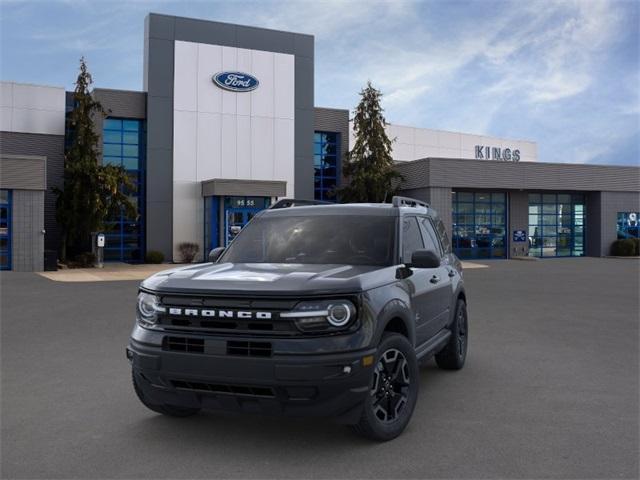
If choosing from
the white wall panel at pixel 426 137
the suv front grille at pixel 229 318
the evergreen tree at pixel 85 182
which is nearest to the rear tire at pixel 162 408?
the suv front grille at pixel 229 318

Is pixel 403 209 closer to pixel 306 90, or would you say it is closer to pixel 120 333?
pixel 120 333

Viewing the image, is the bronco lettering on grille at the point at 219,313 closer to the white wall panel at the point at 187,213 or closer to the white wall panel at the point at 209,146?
the white wall panel at the point at 187,213

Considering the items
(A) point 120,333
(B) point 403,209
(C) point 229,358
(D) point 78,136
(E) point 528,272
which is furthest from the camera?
(D) point 78,136

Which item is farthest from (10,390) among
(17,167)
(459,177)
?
(459,177)

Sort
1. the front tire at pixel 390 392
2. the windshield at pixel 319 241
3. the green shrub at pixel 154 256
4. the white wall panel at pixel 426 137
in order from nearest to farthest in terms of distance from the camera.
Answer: the front tire at pixel 390 392 → the windshield at pixel 319 241 → the green shrub at pixel 154 256 → the white wall panel at pixel 426 137

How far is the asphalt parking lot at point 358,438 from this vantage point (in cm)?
430

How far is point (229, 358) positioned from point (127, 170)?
95.2ft

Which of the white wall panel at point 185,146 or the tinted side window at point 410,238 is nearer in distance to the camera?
the tinted side window at point 410,238

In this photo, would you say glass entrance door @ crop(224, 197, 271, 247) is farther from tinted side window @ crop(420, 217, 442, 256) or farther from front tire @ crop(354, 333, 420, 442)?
front tire @ crop(354, 333, 420, 442)

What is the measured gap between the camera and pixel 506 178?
3378 centimetres

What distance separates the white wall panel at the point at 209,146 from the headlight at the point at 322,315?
28.1 metres

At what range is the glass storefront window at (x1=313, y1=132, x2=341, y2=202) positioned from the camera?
36.2m

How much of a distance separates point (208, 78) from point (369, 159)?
928 cm

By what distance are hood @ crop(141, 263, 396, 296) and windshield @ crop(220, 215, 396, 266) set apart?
28 cm
